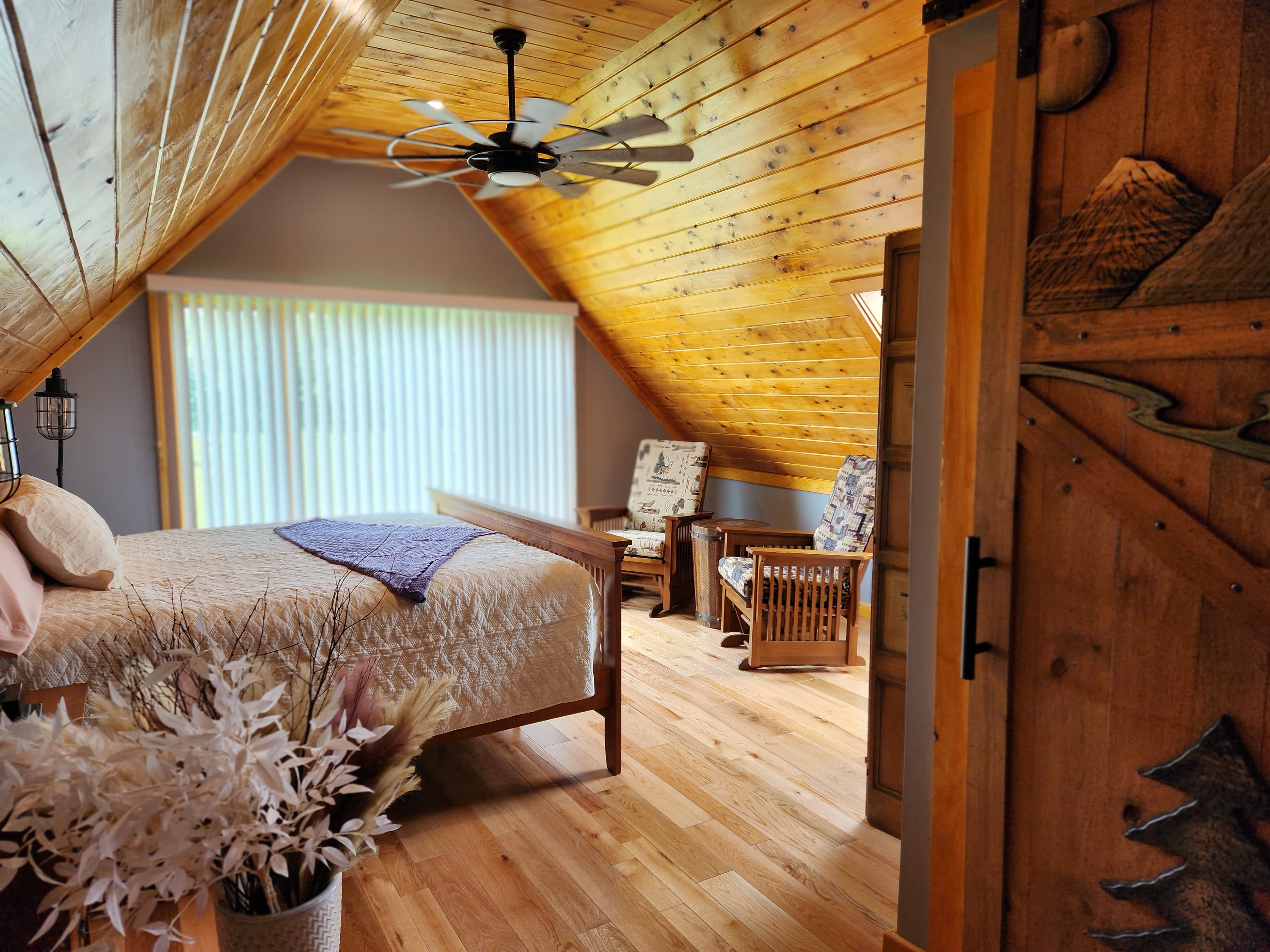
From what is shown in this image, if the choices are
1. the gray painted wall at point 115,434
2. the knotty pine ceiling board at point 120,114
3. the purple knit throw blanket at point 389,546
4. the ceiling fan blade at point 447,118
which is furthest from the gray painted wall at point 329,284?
the ceiling fan blade at point 447,118

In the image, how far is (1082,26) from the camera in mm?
1410

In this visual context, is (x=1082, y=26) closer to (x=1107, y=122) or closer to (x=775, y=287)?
(x=1107, y=122)

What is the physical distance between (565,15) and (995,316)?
2161mm

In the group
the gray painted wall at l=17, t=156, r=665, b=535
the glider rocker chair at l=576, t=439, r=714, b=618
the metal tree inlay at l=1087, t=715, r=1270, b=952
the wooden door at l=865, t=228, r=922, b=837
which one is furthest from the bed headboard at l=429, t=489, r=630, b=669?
the gray painted wall at l=17, t=156, r=665, b=535

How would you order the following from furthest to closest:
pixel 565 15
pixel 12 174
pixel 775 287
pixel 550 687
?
1. pixel 775 287
2. pixel 565 15
3. pixel 550 687
4. pixel 12 174

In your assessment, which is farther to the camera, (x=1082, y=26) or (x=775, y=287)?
(x=775, y=287)

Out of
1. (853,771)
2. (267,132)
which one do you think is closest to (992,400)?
(853,771)

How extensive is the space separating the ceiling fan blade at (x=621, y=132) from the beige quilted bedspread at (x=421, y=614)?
143 centimetres

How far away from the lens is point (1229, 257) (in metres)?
1.24

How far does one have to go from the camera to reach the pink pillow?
1903mm

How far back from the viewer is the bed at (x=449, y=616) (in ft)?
7.14

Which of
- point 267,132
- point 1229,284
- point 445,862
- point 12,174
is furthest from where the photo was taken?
point 267,132

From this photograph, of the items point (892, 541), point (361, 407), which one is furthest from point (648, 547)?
point (892, 541)

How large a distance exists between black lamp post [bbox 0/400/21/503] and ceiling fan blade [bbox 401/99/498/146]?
49.6 inches
